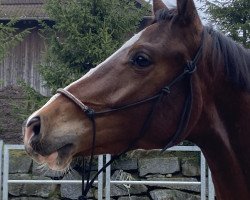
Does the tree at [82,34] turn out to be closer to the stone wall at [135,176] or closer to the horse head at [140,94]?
the stone wall at [135,176]

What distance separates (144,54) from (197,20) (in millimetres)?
282

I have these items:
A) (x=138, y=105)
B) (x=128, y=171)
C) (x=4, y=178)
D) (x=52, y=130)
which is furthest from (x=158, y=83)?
(x=128, y=171)

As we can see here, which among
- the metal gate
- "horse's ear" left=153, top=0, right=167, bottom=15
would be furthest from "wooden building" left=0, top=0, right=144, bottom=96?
"horse's ear" left=153, top=0, right=167, bottom=15

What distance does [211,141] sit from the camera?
7.75 ft

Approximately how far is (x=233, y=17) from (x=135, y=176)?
9.28 ft

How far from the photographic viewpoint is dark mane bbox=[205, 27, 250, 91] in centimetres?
236

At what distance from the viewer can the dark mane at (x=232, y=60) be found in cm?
236

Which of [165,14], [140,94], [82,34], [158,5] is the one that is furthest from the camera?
[82,34]

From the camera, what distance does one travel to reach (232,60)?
236 cm

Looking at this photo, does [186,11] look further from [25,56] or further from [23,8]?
[23,8]

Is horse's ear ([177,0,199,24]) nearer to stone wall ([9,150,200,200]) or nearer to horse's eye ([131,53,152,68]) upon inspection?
horse's eye ([131,53,152,68])

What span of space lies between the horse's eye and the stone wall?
17.6ft

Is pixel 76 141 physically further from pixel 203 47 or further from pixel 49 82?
pixel 49 82

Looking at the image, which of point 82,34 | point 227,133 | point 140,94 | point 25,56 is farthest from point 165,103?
point 25,56
